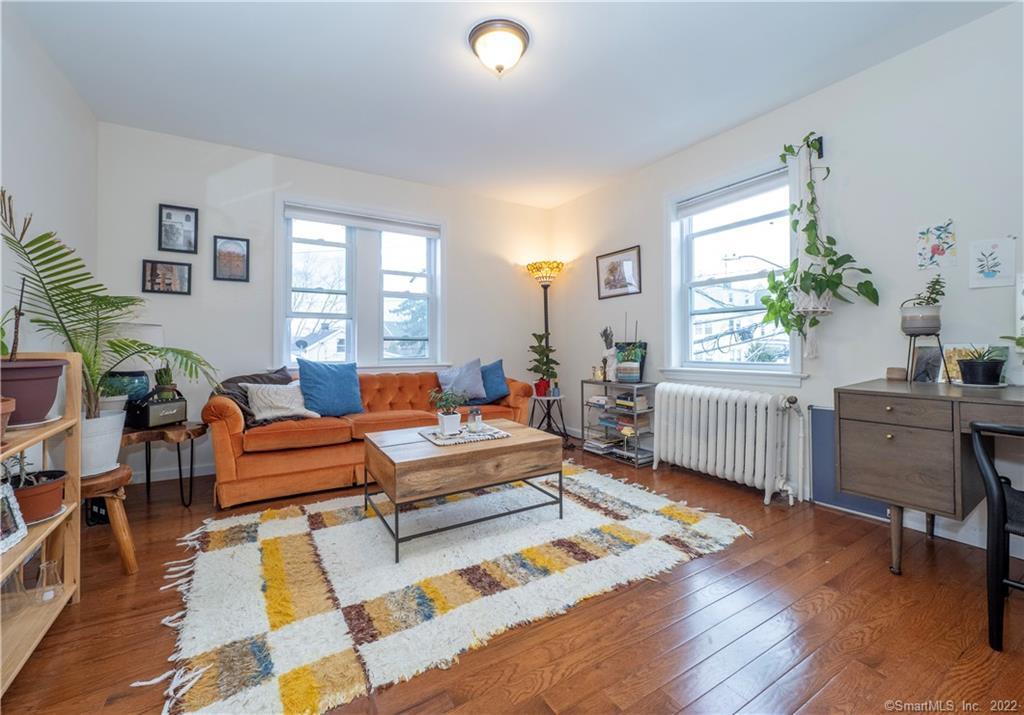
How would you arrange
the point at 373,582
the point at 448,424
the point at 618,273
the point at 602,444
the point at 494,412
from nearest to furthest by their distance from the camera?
the point at 373,582 → the point at 448,424 → the point at 494,412 → the point at 602,444 → the point at 618,273

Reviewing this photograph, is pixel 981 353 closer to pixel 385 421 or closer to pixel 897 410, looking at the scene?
pixel 897 410

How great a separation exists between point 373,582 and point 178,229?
314 centimetres

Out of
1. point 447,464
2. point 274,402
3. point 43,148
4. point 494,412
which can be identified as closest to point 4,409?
point 447,464

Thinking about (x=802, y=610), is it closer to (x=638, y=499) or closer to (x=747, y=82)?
(x=638, y=499)

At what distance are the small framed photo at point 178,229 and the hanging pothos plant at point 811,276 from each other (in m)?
4.22

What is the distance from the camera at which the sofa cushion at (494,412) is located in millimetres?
3729

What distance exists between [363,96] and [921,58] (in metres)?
3.18

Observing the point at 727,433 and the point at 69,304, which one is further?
the point at 727,433

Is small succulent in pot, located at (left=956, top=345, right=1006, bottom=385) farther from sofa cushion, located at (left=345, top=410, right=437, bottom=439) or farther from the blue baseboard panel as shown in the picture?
sofa cushion, located at (left=345, top=410, right=437, bottom=439)

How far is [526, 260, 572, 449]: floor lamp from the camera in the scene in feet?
15.2

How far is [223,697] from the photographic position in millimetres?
1238

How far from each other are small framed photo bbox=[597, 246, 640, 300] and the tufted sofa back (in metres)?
1.90

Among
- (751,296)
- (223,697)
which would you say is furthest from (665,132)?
(223,697)

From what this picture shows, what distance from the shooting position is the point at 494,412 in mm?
3787
